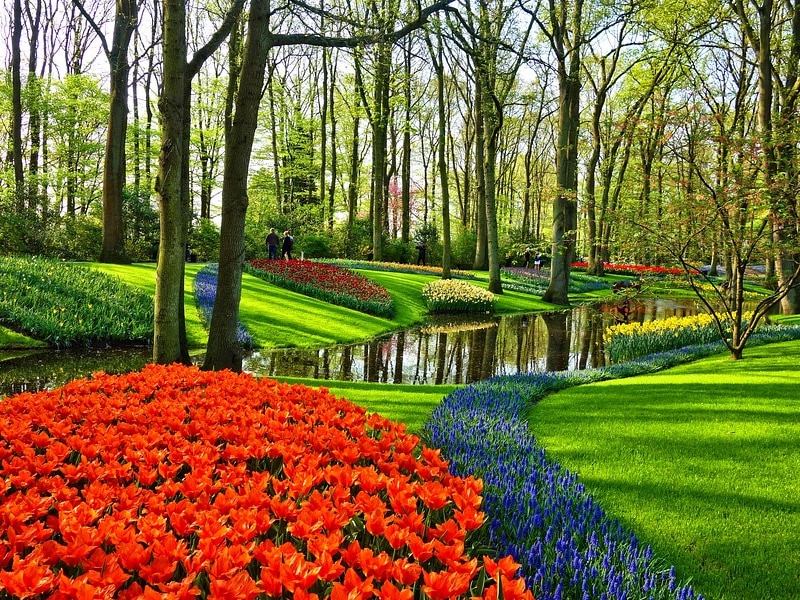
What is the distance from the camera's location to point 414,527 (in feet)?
7.10

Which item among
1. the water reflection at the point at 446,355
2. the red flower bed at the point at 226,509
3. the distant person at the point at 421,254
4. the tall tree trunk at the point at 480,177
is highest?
the tall tree trunk at the point at 480,177

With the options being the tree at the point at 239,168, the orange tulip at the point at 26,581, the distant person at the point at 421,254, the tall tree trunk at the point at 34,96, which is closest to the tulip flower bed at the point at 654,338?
the tree at the point at 239,168

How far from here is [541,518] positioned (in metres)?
2.86

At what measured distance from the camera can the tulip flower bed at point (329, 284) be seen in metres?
16.5

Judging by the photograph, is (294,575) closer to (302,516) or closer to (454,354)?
(302,516)

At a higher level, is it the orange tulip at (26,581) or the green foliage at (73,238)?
the green foliage at (73,238)

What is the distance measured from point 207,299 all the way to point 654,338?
10105 millimetres

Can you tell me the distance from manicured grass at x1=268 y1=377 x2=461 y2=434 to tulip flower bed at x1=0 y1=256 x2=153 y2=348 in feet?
15.7

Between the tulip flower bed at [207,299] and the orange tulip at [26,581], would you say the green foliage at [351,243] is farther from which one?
the orange tulip at [26,581]

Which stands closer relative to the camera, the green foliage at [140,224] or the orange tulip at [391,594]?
the orange tulip at [391,594]

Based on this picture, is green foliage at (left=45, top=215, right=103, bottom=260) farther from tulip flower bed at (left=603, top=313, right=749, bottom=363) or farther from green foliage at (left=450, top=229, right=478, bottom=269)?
green foliage at (left=450, top=229, right=478, bottom=269)

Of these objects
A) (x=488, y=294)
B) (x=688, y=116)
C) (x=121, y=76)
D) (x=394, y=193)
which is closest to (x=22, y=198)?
(x=121, y=76)

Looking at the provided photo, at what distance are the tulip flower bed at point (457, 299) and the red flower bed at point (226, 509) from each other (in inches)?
572

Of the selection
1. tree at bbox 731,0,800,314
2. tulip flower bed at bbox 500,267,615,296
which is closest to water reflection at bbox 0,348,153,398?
tree at bbox 731,0,800,314
